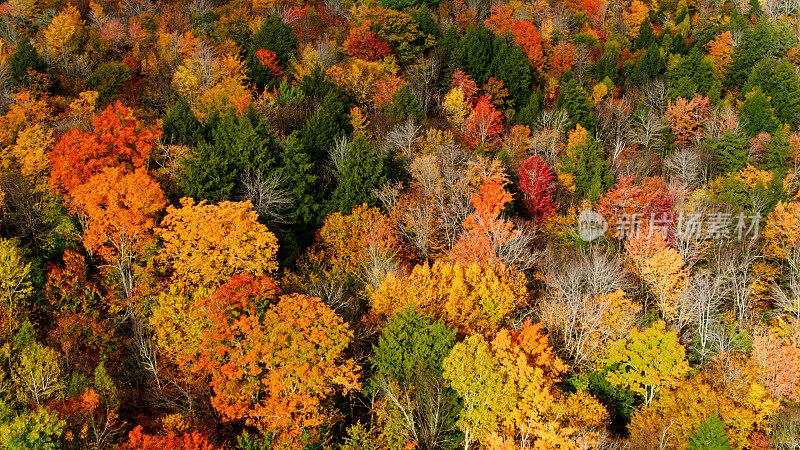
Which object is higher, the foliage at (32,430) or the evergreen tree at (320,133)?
the evergreen tree at (320,133)

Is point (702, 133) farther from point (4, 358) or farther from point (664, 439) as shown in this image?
point (4, 358)

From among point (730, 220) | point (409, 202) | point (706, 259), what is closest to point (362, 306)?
point (409, 202)

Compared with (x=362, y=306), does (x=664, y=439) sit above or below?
below

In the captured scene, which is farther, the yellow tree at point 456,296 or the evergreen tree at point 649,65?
the evergreen tree at point 649,65

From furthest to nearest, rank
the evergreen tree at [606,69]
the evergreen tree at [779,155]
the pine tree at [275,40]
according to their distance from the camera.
→ the evergreen tree at [606,69], the pine tree at [275,40], the evergreen tree at [779,155]

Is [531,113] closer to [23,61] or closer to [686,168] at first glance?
[686,168]

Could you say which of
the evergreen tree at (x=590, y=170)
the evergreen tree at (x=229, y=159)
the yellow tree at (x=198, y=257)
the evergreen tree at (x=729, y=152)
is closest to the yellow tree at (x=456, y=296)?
the yellow tree at (x=198, y=257)

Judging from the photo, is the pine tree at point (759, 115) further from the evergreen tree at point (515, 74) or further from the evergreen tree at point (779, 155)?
the evergreen tree at point (515, 74)
